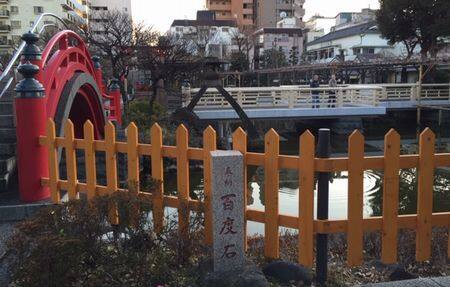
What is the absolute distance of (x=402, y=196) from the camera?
11992mm

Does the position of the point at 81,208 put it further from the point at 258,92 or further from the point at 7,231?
the point at 258,92

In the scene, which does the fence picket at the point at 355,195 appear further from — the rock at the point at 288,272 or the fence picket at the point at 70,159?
the fence picket at the point at 70,159

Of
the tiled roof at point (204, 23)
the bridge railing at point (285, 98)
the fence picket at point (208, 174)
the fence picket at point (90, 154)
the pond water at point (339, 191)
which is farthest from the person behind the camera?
the tiled roof at point (204, 23)

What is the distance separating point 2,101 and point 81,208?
452 cm

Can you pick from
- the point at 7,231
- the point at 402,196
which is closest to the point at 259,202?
the point at 402,196

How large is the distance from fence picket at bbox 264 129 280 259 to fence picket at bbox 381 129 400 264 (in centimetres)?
86

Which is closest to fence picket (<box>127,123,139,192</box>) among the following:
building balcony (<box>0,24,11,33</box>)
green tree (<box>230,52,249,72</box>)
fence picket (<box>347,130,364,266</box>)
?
fence picket (<box>347,130,364,266</box>)

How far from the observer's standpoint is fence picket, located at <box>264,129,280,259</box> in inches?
150

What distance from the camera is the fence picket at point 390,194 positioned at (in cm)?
374

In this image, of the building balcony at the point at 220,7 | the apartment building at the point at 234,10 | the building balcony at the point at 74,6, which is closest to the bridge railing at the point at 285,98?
the building balcony at the point at 74,6

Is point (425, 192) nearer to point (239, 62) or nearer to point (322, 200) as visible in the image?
point (322, 200)

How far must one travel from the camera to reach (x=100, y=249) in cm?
363

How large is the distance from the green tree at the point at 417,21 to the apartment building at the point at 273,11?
48575 millimetres

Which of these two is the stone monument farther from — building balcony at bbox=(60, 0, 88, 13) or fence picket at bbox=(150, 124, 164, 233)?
building balcony at bbox=(60, 0, 88, 13)
